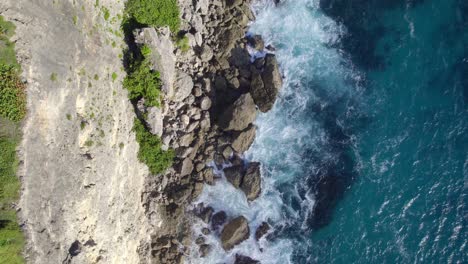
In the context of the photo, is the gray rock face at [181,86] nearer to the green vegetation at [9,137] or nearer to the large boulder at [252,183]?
the large boulder at [252,183]

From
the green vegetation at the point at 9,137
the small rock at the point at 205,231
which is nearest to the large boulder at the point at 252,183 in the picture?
the small rock at the point at 205,231

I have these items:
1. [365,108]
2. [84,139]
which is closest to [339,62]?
[365,108]

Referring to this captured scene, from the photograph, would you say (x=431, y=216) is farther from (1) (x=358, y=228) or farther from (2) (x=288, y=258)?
(2) (x=288, y=258)

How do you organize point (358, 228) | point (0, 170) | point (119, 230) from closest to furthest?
point (0, 170)
point (119, 230)
point (358, 228)

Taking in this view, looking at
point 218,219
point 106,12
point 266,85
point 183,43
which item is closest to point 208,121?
point 266,85

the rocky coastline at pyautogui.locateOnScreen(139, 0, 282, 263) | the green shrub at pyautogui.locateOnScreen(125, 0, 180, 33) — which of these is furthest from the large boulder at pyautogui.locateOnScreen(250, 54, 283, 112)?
the green shrub at pyautogui.locateOnScreen(125, 0, 180, 33)
